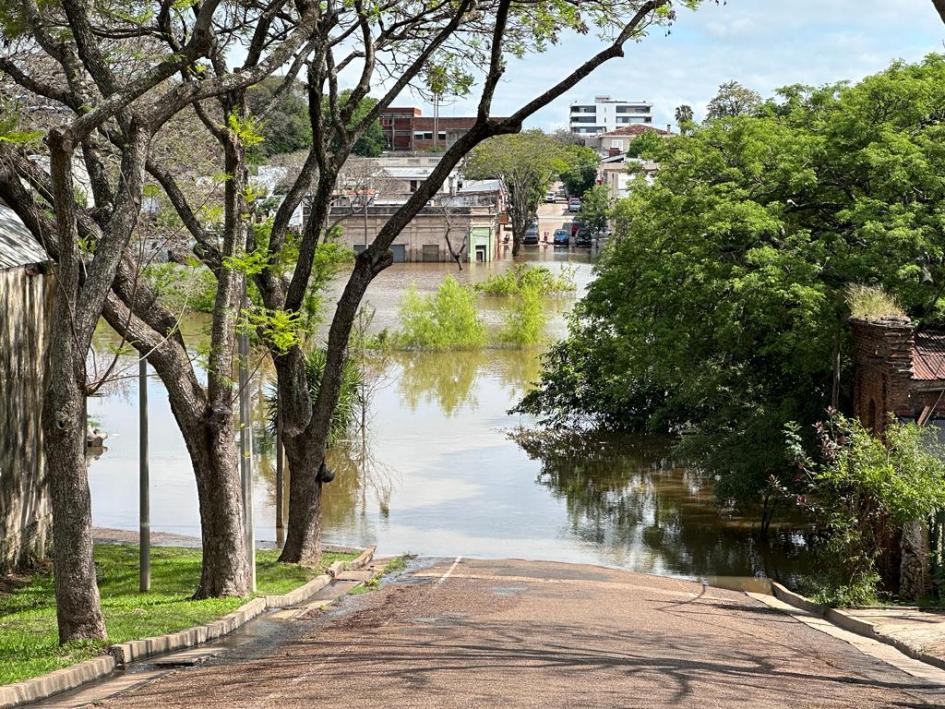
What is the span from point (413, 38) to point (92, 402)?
86.9 feet

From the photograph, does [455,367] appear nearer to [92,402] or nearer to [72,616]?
[92,402]

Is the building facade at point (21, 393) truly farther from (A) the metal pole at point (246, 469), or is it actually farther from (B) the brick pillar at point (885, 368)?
(B) the brick pillar at point (885, 368)

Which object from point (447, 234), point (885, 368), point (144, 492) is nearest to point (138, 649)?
point (144, 492)

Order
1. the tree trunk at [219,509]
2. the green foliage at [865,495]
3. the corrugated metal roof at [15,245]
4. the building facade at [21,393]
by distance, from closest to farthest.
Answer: the tree trunk at [219,509]
the corrugated metal roof at [15,245]
the building facade at [21,393]
the green foliage at [865,495]

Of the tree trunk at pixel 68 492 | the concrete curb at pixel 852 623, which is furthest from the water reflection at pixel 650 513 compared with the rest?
the tree trunk at pixel 68 492

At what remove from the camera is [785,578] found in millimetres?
24094

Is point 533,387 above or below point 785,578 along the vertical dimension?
above

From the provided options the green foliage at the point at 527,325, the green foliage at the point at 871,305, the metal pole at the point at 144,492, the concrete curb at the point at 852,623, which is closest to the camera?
the concrete curb at the point at 852,623

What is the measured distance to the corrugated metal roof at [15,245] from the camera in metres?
17.6

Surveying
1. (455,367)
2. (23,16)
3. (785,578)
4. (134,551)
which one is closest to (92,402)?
(455,367)

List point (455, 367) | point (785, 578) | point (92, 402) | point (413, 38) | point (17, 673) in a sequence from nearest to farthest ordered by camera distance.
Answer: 1. point (17, 673)
2. point (413, 38)
3. point (785, 578)
4. point (92, 402)
5. point (455, 367)

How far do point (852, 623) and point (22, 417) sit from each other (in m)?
11.7

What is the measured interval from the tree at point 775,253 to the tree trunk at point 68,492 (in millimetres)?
15135

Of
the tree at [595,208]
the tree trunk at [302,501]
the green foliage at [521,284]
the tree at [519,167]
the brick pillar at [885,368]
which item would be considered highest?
the tree at [519,167]
